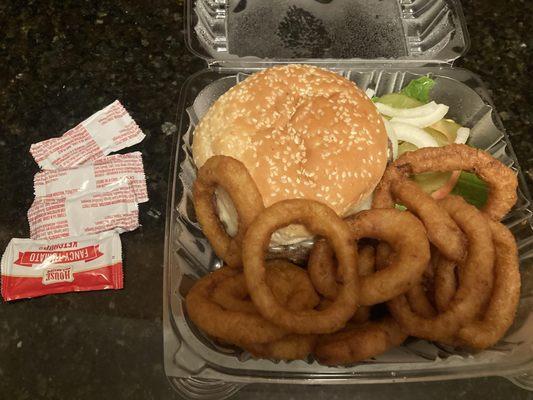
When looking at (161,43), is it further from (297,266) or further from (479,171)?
(479,171)

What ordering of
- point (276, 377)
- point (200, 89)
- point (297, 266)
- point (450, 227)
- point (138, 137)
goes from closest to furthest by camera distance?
point (276, 377) < point (450, 227) < point (297, 266) < point (200, 89) < point (138, 137)

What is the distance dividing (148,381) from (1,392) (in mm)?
433

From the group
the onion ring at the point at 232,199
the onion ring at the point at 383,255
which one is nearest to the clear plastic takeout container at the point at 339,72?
the onion ring at the point at 232,199

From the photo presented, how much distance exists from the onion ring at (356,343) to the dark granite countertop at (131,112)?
0.27m

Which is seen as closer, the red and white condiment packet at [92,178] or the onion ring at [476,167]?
the onion ring at [476,167]

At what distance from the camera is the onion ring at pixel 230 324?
1.29m

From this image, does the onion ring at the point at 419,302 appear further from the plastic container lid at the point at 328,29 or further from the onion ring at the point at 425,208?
the plastic container lid at the point at 328,29

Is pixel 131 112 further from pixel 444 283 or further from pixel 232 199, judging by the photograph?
pixel 444 283

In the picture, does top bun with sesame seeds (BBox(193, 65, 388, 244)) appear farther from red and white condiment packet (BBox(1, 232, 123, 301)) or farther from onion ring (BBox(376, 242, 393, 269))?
red and white condiment packet (BBox(1, 232, 123, 301))

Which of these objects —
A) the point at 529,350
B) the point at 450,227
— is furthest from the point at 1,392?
the point at 529,350

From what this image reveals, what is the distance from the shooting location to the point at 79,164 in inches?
75.7

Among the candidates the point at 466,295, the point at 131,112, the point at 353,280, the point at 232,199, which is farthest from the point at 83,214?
the point at 466,295

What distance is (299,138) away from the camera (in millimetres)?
1563

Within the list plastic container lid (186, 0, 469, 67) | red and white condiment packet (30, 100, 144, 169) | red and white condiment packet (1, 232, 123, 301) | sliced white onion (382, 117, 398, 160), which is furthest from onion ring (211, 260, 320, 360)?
plastic container lid (186, 0, 469, 67)
